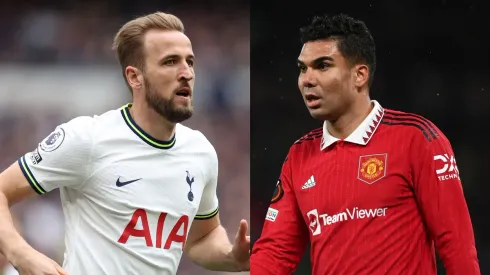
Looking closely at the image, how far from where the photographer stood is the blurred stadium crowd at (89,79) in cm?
791

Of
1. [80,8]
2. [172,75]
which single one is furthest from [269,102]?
[80,8]

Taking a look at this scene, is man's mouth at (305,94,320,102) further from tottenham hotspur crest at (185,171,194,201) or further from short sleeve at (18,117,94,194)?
short sleeve at (18,117,94,194)

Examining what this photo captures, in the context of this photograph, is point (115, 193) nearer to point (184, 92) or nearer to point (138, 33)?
point (184, 92)

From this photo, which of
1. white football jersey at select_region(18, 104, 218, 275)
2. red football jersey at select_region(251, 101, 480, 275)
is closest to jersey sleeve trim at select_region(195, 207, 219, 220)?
white football jersey at select_region(18, 104, 218, 275)

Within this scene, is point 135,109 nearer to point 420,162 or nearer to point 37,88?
point 420,162

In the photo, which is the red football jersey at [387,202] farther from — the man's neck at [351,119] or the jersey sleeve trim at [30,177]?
the jersey sleeve trim at [30,177]

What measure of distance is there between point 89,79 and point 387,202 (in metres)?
5.62

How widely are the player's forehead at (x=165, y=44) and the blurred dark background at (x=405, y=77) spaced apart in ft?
1.35

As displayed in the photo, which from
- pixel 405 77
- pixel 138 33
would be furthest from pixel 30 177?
pixel 405 77

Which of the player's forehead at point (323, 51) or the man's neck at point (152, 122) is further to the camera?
the man's neck at point (152, 122)

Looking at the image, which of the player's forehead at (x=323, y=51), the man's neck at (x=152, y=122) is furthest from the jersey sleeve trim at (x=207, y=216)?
the player's forehead at (x=323, y=51)

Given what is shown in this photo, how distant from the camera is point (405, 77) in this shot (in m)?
4.12

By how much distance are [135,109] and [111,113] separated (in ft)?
0.35

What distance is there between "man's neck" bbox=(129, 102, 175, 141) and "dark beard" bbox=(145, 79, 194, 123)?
0.03 m
